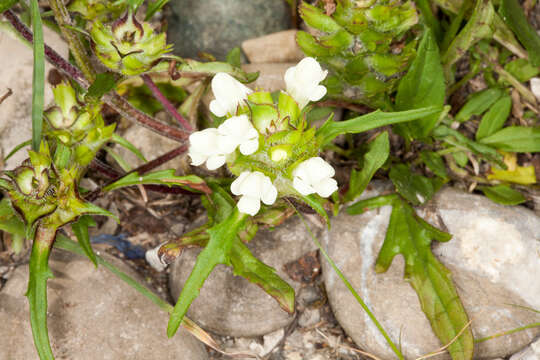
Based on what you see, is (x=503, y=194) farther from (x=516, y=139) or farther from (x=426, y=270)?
(x=426, y=270)

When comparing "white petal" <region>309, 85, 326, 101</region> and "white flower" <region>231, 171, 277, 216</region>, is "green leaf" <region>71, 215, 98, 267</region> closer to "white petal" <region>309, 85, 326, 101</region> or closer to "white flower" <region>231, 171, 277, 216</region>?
"white flower" <region>231, 171, 277, 216</region>

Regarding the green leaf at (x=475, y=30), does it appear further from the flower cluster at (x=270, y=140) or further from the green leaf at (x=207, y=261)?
the green leaf at (x=207, y=261)

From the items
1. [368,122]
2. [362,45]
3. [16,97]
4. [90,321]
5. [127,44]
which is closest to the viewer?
[368,122]

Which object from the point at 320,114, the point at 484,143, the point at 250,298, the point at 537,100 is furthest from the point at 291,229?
the point at 537,100

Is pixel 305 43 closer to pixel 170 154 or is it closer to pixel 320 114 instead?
pixel 320 114

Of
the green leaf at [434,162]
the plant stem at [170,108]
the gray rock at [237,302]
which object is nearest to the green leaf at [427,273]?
the green leaf at [434,162]

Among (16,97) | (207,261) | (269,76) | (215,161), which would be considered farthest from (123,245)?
(215,161)

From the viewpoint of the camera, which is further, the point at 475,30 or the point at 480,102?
the point at 480,102
